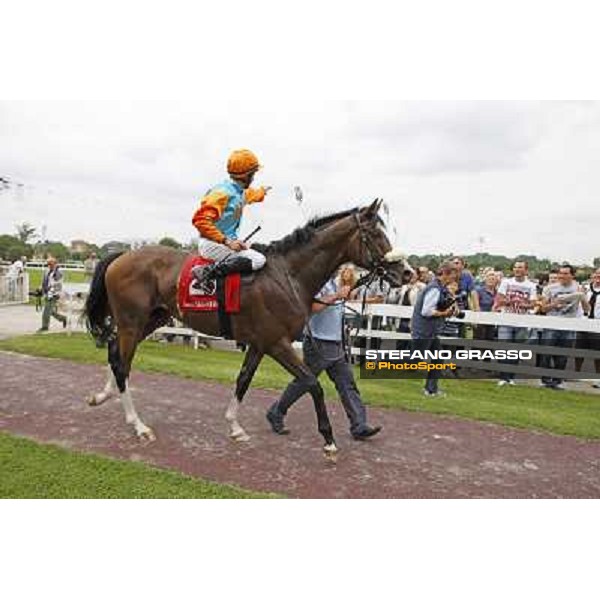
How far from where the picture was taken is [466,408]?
597 cm

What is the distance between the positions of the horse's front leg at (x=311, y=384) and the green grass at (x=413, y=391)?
199 centimetres

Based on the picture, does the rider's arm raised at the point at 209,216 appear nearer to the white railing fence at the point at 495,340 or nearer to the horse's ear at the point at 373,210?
the horse's ear at the point at 373,210

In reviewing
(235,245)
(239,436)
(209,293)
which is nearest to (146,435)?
(239,436)

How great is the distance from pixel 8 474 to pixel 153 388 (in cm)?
284

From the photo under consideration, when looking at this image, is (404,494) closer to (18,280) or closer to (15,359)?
(15,359)

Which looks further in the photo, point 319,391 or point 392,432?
point 392,432

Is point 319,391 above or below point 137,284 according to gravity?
below

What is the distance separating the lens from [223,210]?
14.1ft

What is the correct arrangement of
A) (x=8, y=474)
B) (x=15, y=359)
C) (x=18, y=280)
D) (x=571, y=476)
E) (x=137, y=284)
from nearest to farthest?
(x=8, y=474) → (x=571, y=476) → (x=137, y=284) → (x=15, y=359) → (x=18, y=280)

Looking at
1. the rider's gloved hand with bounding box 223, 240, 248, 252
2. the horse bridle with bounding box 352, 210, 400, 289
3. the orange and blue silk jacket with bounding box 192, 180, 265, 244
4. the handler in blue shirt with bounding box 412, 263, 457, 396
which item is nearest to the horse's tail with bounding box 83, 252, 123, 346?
the orange and blue silk jacket with bounding box 192, 180, 265, 244

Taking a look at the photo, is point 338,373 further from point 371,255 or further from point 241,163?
point 241,163

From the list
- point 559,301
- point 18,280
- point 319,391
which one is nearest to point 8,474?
point 319,391

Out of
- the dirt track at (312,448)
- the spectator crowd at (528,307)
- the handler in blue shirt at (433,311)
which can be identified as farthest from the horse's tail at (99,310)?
the handler in blue shirt at (433,311)

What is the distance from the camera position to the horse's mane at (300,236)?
4.59m
